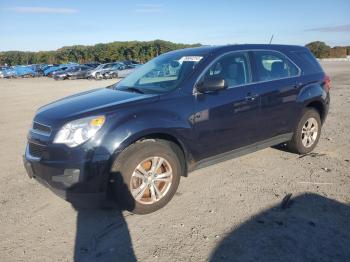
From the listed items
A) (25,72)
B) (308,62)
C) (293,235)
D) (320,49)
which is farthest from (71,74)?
(320,49)

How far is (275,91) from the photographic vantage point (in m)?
5.11

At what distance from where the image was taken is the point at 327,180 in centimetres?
479

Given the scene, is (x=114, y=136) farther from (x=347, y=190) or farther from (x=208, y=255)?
(x=347, y=190)

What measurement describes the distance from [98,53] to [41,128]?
230ft

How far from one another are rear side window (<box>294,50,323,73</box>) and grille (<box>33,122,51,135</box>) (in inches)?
160

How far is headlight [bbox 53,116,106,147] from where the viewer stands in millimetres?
3635

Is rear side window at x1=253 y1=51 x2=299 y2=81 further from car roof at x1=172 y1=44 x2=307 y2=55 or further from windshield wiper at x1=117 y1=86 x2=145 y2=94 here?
windshield wiper at x1=117 y1=86 x2=145 y2=94

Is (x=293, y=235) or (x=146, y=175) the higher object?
(x=146, y=175)

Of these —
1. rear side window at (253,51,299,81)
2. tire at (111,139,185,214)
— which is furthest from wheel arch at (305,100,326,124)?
tire at (111,139,185,214)

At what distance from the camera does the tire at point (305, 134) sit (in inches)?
223

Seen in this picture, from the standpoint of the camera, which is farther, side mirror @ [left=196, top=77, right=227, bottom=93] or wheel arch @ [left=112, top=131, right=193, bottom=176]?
side mirror @ [left=196, top=77, right=227, bottom=93]

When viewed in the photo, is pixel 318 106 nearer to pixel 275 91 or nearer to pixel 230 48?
pixel 275 91

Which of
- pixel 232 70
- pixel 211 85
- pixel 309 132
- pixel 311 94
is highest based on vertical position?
pixel 232 70

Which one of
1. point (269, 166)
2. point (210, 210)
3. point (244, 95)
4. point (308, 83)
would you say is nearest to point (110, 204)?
point (210, 210)
